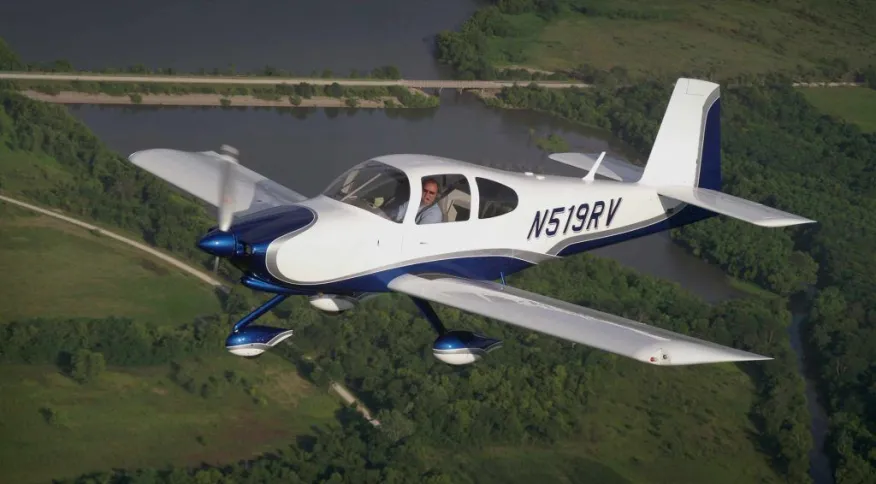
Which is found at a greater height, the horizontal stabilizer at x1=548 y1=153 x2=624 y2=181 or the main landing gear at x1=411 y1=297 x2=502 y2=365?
the horizontal stabilizer at x1=548 y1=153 x2=624 y2=181

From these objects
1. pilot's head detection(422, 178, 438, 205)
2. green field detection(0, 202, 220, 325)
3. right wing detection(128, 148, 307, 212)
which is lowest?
green field detection(0, 202, 220, 325)

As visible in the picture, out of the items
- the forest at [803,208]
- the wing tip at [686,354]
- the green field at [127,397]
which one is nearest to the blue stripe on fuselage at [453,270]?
the wing tip at [686,354]

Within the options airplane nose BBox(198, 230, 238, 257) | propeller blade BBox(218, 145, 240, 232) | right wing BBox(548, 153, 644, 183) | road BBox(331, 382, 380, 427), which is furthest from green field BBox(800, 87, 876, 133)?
airplane nose BBox(198, 230, 238, 257)

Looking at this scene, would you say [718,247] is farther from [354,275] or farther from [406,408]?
[354,275]

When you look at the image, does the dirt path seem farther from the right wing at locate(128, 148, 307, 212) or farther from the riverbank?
the right wing at locate(128, 148, 307, 212)

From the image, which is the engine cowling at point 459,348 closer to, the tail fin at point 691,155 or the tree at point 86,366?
the tail fin at point 691,155

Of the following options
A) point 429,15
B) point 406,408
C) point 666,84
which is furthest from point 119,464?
point 429,15

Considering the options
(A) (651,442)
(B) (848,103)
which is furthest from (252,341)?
(B) (848,103)
